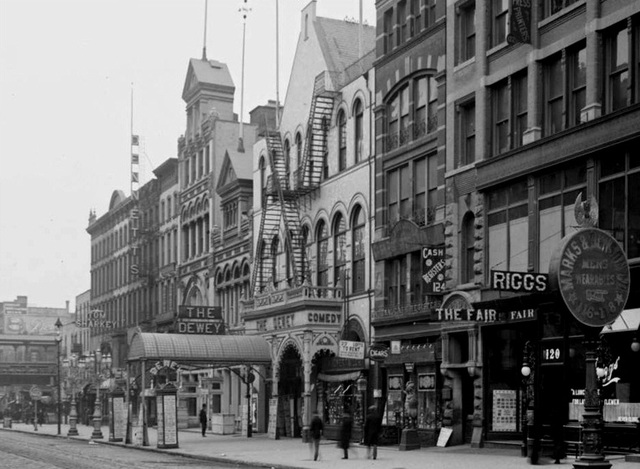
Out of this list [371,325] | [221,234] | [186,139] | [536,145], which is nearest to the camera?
[536,145]

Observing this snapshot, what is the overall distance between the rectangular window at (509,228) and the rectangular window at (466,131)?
2.37 metres

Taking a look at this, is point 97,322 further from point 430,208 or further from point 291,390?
point 430,208

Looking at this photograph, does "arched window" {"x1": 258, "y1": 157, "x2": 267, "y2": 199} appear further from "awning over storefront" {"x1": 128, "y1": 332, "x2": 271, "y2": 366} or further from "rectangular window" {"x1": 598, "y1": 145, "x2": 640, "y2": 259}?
"rectangular window" {"x1": 598, "y1": 145, "x2": 640, "y2": 259}

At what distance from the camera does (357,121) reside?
46125 millimetres

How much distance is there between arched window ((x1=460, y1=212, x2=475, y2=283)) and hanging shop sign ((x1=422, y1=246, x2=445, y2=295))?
1207 millimetres

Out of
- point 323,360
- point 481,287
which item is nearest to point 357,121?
point 323,360

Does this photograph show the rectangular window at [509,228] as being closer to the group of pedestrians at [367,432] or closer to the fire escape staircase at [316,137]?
the group of pedestrians at [367,432]

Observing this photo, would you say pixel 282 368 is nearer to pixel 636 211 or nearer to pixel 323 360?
pixel 323 360

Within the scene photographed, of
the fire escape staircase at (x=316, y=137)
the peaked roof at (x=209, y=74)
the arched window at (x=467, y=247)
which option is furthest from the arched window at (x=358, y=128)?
the peaked roof at (x=209, y=74)

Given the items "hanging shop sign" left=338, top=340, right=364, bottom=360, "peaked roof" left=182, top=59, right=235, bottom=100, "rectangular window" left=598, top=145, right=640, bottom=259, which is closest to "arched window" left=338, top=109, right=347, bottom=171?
"hanging shop sign" left=338, top=340, right=364, bottom=360

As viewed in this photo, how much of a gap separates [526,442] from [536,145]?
331 inches

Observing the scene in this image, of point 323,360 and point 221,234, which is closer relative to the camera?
point 323,360

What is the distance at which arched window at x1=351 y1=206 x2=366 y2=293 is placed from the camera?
1778 inches

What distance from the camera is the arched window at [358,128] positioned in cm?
4572
